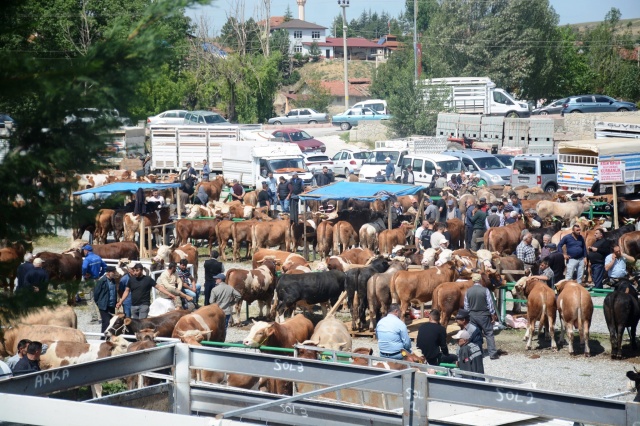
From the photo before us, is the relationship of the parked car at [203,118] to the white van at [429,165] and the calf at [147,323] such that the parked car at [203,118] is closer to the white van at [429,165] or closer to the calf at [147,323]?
the white van at [429,165]

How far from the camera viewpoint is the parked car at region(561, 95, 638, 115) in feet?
172

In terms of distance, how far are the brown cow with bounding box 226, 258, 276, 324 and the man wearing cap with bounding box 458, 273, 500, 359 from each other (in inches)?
183

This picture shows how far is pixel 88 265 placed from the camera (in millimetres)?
17750

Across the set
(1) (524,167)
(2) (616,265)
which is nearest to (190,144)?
(1) (524,167)

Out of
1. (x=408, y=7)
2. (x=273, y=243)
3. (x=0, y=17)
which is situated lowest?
(x=273, y=243)

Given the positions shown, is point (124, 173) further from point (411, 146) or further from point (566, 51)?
point (566, 51)

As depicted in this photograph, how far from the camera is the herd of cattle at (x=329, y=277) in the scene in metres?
12.9

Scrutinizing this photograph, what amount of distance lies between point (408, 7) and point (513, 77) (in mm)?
85937

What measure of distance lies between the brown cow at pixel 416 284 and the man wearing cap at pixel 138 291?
456 centimetres

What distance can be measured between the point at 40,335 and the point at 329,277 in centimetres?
628

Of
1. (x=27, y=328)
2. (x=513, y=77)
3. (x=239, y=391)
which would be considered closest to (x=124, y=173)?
(x=27, y=328)

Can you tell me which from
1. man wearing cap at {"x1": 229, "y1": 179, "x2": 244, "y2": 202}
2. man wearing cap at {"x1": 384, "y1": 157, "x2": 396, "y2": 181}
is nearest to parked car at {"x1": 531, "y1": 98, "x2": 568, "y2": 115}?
man wearing cap at {"x1": 384, "y1": 157, "x2": 396, "y2": 181}

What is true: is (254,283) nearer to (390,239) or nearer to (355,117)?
(390,239)

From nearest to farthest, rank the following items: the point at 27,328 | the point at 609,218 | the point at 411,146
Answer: the point at 27,328 → the point at 609,218 → the point at 411,146
